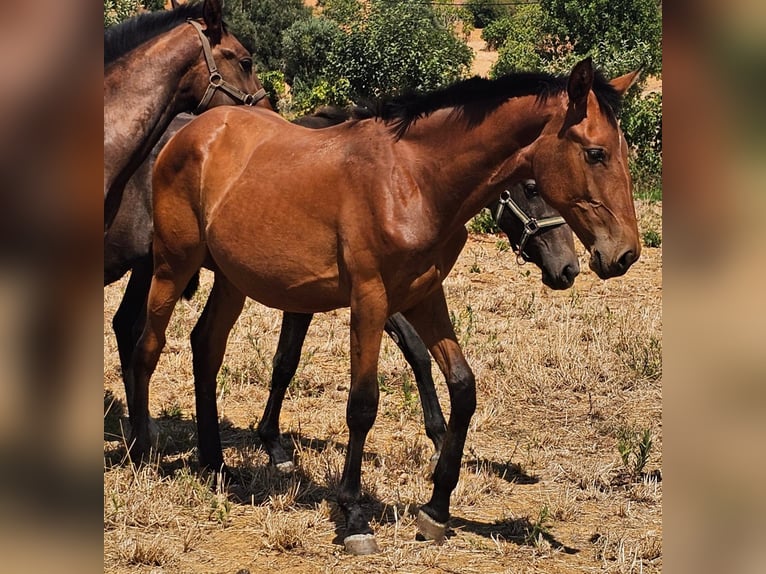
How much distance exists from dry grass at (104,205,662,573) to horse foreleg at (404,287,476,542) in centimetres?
12

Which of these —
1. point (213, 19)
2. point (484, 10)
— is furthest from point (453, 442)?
point (484, 10)

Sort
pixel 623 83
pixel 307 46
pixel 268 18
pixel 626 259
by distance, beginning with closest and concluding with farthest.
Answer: pixel 626 259 < pixel 623 83 < pixel 307 46 < pixel 268 18

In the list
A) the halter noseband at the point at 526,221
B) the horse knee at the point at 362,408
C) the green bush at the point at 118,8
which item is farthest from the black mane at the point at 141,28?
the green bush at the point at 118,8

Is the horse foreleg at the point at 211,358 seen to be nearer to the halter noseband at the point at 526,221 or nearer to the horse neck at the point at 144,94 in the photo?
the horse neck at the point at 144,94

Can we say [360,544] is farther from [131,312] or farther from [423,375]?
[131,312]

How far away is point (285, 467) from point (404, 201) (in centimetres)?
197

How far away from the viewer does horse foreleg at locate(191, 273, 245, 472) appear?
16.6ft

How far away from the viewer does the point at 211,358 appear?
509 centimetres

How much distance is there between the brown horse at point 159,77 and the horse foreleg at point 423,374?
166 cm

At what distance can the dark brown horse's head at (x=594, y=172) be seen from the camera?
138 inches
